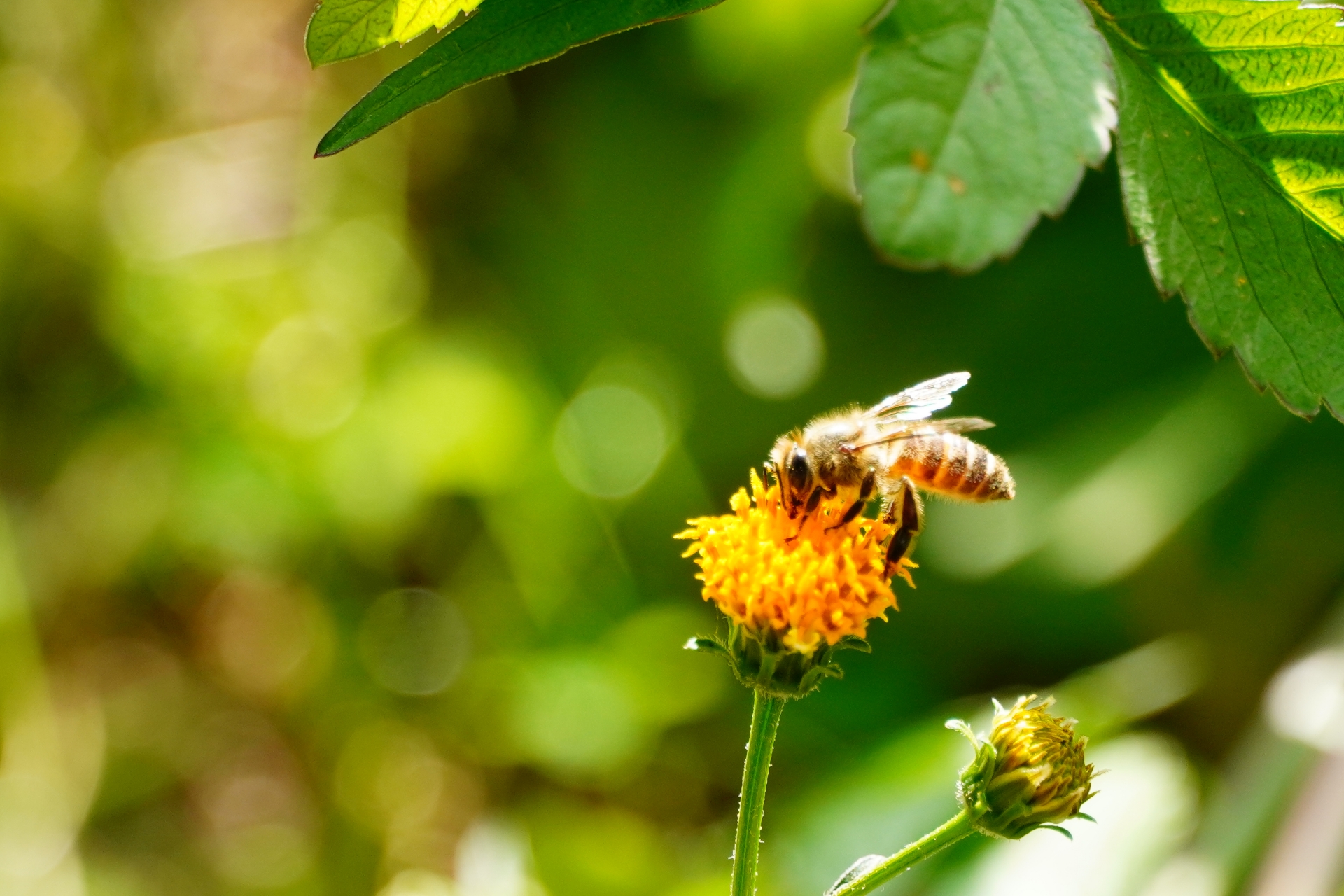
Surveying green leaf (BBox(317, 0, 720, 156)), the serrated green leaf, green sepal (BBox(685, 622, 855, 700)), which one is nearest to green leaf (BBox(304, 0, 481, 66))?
green leaf (BBox(317, 0, 720, 156))

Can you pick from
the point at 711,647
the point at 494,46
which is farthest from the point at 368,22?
the point at 711,647

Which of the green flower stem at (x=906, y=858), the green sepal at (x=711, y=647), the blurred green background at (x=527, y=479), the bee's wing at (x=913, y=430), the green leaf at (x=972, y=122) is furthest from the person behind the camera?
the blurred green background at (x=527, y=479)

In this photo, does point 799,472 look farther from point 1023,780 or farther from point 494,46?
point 494,46

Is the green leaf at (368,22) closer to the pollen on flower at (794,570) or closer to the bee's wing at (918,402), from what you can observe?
the pollen on flower at (794,570)

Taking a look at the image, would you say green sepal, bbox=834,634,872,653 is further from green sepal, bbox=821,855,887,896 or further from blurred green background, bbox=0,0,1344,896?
blurred green background, bbox=0,0,1344,896

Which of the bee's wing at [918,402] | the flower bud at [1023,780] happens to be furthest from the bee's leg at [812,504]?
the flower bud at [1023,780]

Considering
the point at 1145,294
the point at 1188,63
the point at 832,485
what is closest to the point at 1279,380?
the point at 1188,63

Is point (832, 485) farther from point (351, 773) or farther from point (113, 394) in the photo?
point (113, 394)

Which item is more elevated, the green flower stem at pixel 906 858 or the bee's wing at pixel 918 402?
the bee's wing at pixel 918 402
